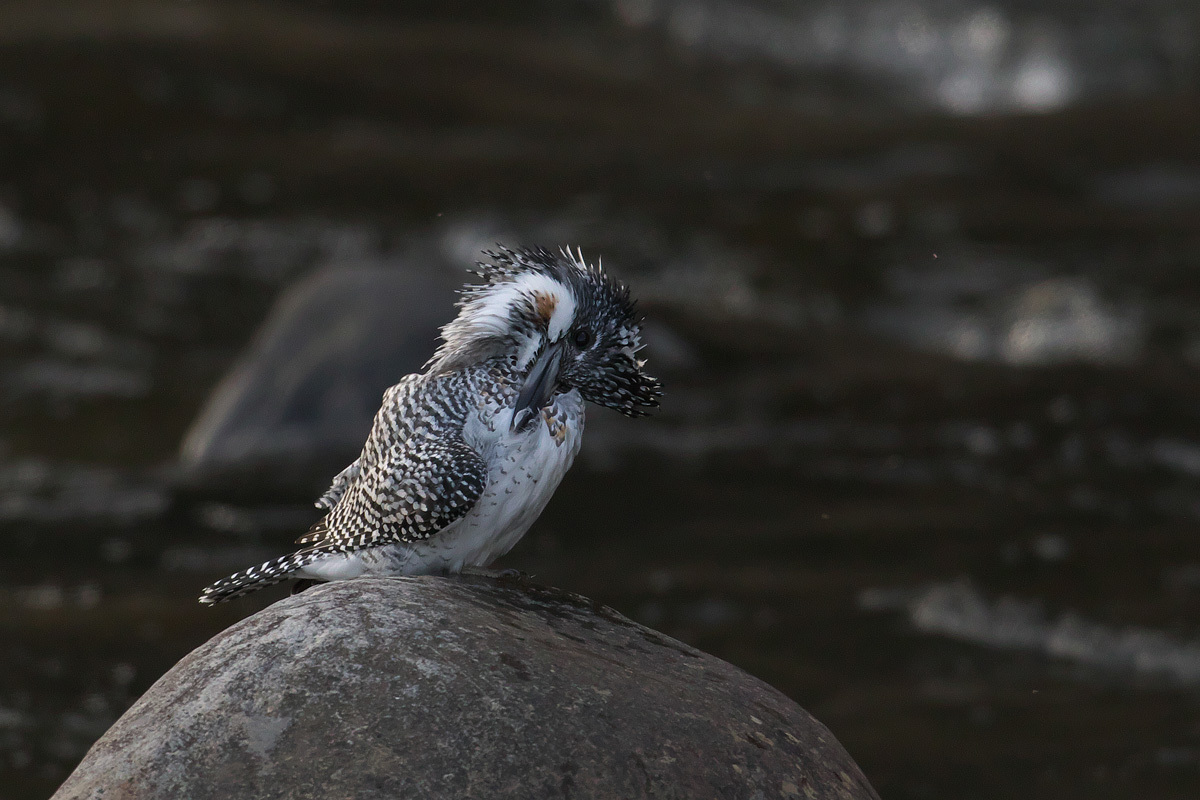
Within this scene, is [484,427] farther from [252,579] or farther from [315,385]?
[315,385]

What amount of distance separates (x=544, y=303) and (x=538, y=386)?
32cm

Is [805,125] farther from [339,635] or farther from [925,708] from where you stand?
[339,635]

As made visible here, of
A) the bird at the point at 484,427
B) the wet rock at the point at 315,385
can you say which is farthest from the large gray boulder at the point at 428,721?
the wet rock at the point at 315,385

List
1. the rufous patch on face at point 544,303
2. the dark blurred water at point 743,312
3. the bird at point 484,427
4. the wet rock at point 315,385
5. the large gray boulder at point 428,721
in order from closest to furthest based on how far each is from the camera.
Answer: the large gray boulder at point 428,721 → the bird at point 484,427 → the rufous patch on face at point 544,303 → the dark blurred water at point 743,312 → the wet rock at point 315,385

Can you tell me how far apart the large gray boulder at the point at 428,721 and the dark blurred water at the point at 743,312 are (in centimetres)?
382

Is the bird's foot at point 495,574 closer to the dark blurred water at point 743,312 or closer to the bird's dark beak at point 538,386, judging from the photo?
the bird's dark beak at point 538,386

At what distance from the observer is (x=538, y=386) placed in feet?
17.4

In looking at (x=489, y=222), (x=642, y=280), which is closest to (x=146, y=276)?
(x=489, y=222)

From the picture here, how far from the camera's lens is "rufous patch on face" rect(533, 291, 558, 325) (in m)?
5.33

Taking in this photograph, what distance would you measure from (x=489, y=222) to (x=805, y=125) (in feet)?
18.7

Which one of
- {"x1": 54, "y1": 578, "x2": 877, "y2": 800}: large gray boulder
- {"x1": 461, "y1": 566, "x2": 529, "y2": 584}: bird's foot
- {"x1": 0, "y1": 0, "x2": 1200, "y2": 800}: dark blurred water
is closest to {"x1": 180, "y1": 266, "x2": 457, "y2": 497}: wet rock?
{"x1": 0, "y1": 0, "x2": 1200, "y2": 800}: dark blurred water

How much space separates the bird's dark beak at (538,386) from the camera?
17.3 feet

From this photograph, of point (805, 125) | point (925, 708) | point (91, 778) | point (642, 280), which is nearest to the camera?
point (91, 778)

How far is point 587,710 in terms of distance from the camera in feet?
15.2
